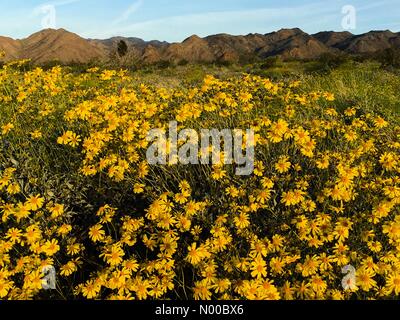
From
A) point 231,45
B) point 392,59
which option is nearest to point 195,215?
point 392,59

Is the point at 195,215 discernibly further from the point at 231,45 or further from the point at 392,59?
the point at 231,45

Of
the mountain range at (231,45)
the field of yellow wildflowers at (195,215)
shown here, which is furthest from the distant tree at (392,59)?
the mountain range at (231,45)

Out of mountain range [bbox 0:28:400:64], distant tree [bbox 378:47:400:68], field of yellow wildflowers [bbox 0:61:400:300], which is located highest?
mountain range [bbox 0:28:400:64]

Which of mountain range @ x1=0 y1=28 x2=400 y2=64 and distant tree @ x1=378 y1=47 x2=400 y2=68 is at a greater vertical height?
mountain range @ x1=0 y1=28 x2=400 y2=64

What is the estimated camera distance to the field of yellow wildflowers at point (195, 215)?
314 cm

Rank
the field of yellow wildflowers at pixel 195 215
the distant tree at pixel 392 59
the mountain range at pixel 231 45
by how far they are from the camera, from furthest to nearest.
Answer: the mountain range at pixel 231 45, the distant tree at pixel 392 59, the field of yellow wildflowers at pixel 195 215

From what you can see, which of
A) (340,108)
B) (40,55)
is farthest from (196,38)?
(340,108)

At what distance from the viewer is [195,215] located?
397 cm

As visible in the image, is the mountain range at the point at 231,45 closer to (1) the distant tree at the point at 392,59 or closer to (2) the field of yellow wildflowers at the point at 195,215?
(1) the distant tree at the point at 392,59

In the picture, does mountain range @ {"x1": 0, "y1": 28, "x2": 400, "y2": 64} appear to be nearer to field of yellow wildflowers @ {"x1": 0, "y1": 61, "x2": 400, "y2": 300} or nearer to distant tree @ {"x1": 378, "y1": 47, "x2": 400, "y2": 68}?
distant tree @ {"x1": 378, "y1": 47, "x2": 400, "y2": 68}

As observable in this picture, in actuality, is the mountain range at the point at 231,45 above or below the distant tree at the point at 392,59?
above

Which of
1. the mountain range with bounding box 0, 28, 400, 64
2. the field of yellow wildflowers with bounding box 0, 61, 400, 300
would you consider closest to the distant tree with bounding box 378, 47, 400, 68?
the field of yellow wildflowers with bounding box 0, 61, 400, 300

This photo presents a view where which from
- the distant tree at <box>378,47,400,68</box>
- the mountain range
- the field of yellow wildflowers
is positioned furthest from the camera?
the mountain range

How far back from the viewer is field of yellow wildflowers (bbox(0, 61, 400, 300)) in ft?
10.3
